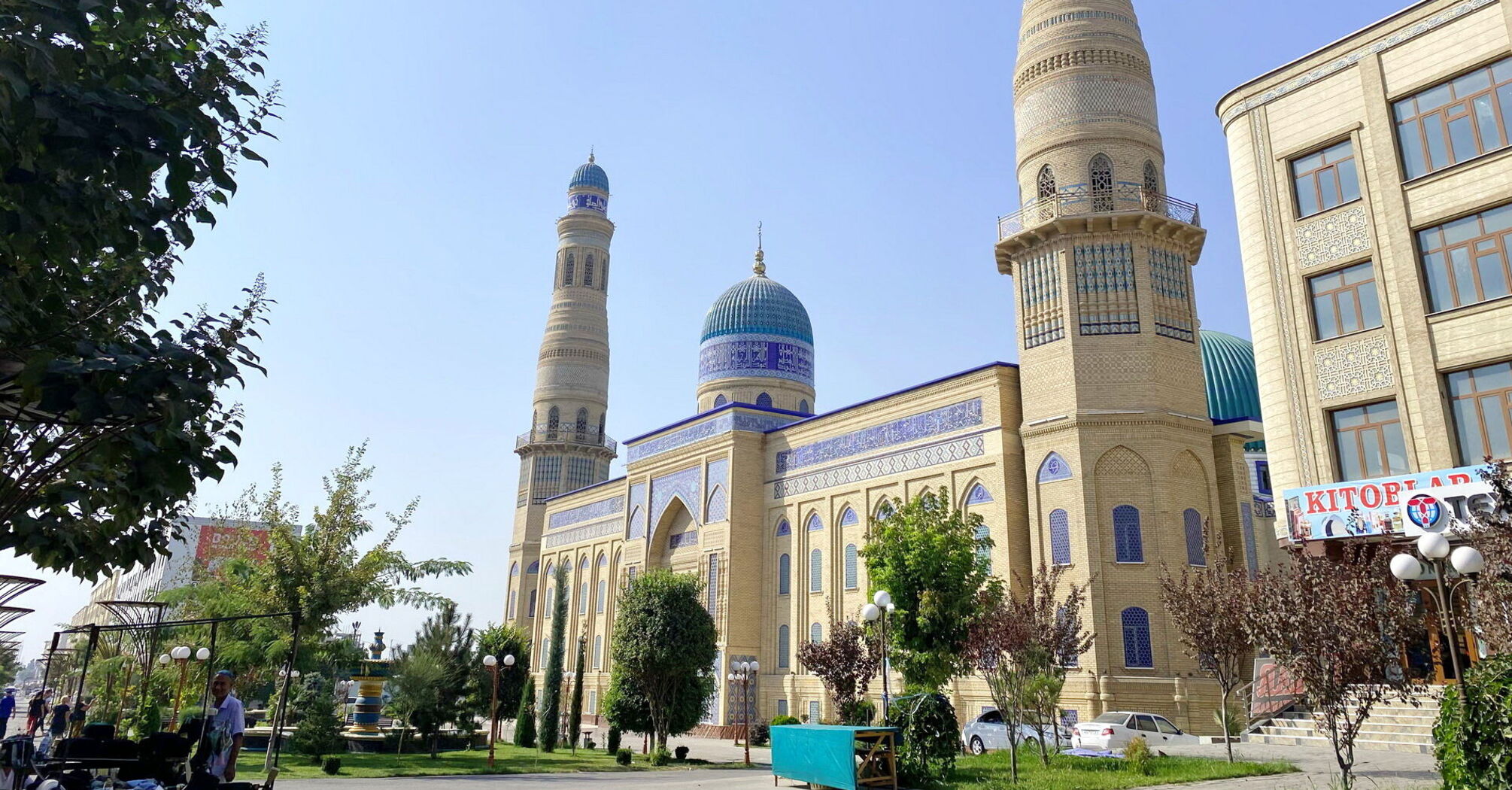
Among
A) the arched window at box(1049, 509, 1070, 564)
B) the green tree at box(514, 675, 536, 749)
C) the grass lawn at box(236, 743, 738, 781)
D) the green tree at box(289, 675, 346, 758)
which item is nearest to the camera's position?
the grass lawn at box(236, 743, 738, 781)

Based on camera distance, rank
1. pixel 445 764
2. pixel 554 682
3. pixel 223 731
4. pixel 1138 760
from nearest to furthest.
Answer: pixel 223 731 → pixel 1138 760 → pixel 445 764 → pixel 554 682

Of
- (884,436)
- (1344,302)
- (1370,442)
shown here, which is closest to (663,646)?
(884,436)

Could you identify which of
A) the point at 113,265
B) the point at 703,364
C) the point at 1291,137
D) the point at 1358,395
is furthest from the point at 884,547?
the point at 703,364

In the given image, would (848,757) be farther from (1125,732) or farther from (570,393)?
(570,393)

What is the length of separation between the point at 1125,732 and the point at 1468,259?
900 centimetres

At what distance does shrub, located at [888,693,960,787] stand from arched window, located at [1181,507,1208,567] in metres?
10.5

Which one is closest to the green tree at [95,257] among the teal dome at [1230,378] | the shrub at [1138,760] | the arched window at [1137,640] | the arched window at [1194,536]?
the shrub at [1138,760]

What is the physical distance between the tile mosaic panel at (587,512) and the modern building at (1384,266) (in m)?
25.6

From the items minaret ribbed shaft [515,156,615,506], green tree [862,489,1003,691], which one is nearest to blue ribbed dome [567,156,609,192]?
minaret ribbed shaft [515,156,615,506]

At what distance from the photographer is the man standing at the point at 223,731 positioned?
24.2 ft

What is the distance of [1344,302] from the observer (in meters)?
15.7

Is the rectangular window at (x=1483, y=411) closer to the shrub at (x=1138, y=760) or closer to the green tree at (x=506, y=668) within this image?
the shrub at (x=1138, y=760)

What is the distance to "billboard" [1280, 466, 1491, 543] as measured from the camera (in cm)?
1324

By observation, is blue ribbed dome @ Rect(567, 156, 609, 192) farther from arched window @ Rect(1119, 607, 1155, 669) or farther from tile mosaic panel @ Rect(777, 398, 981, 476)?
arched window @ Rect(1119, 607, 1155, 669)
